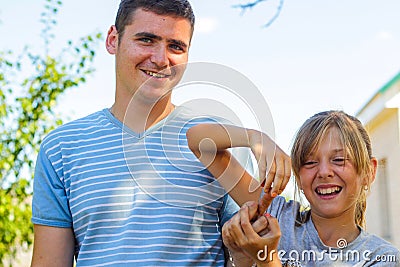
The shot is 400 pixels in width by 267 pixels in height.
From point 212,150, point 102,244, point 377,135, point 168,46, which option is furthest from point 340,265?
point 377,135

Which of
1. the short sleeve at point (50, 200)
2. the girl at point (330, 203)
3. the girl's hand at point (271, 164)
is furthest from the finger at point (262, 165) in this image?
the short sleeve at point (50, 200)

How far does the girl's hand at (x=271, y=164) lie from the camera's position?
141 centimetres

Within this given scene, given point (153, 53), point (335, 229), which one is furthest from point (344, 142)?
point (153, 53)

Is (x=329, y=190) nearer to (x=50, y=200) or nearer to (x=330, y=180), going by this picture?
(x=330, y=180)

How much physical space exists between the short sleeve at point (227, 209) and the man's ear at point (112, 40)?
0.55 metres

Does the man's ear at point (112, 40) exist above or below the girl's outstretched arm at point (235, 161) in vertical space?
above

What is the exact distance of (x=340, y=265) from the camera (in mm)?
1708

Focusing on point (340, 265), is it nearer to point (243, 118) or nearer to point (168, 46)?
point (243, 118)

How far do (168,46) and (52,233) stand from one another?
0.60 metres

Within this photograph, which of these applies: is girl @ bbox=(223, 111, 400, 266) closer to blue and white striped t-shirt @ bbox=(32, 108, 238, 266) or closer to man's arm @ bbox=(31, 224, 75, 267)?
blue and white striped t-shirt @ bbox=(32, 108, 238, 266)

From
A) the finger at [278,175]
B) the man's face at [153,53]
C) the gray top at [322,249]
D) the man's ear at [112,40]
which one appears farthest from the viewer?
the man's ear at [112,40]

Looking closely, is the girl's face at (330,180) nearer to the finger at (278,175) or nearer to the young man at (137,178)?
the young man at (137,178)

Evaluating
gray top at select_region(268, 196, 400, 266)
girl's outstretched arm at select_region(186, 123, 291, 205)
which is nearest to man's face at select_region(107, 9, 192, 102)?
girl's outstretched arm at select_region(186, 123, 291, 205)

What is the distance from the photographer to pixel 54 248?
5.88 feet
